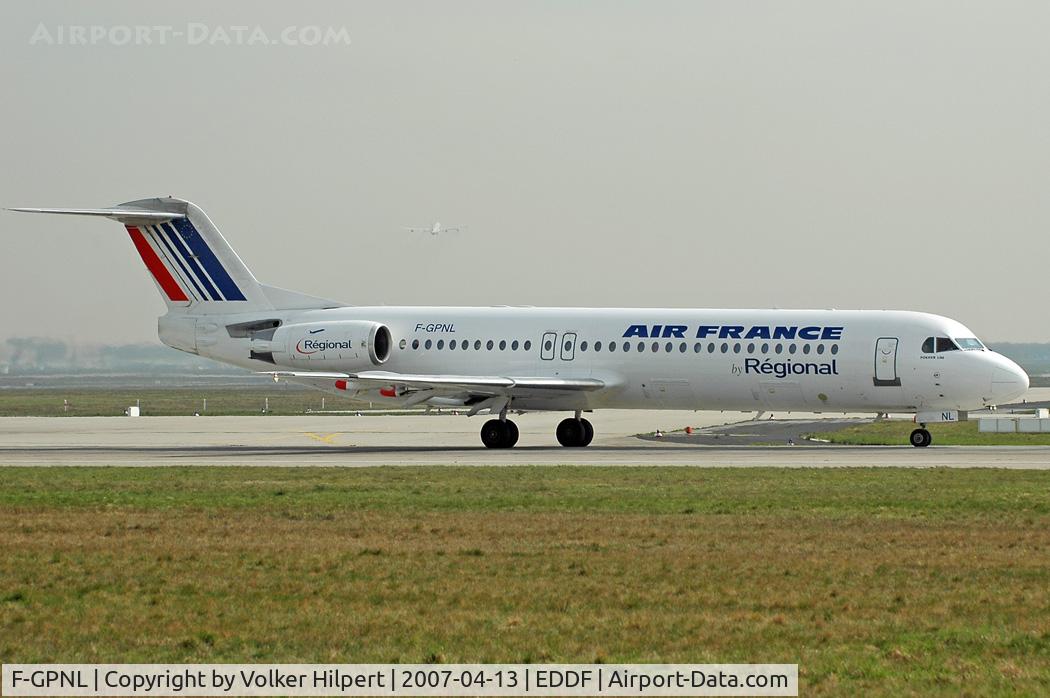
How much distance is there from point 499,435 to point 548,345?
2.66 meters

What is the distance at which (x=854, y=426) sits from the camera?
51.6 metres

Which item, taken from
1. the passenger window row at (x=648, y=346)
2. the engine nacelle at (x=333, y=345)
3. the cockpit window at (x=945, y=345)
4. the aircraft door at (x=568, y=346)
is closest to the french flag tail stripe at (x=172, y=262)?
the engine nacelle at (x=333, y=345)

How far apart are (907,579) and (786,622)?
2.67m

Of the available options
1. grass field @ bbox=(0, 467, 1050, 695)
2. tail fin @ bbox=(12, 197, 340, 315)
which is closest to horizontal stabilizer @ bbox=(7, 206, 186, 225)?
tail fin @ bbox=(12, 197, 340, 315)

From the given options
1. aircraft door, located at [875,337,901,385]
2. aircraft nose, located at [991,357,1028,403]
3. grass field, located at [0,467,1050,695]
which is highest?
aircraft door, located at [875,337,901,385]

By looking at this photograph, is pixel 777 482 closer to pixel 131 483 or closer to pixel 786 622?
pixel 131 483

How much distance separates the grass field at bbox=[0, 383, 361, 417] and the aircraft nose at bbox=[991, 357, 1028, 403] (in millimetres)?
38058

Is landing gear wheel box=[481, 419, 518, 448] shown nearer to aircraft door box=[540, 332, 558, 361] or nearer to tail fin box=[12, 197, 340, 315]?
aircraft door box=[540, 332, 558, 361]

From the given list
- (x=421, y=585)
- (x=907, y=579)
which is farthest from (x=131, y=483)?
(x=907, y=579)

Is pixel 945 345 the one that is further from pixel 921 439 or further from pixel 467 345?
pixel 467 345

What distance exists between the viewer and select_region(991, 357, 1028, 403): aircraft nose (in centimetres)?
3569

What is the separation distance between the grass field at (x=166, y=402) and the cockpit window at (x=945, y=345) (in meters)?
37.2

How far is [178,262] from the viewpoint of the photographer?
4197cm

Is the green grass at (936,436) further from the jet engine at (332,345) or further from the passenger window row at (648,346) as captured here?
the jet engine at (332,345)
